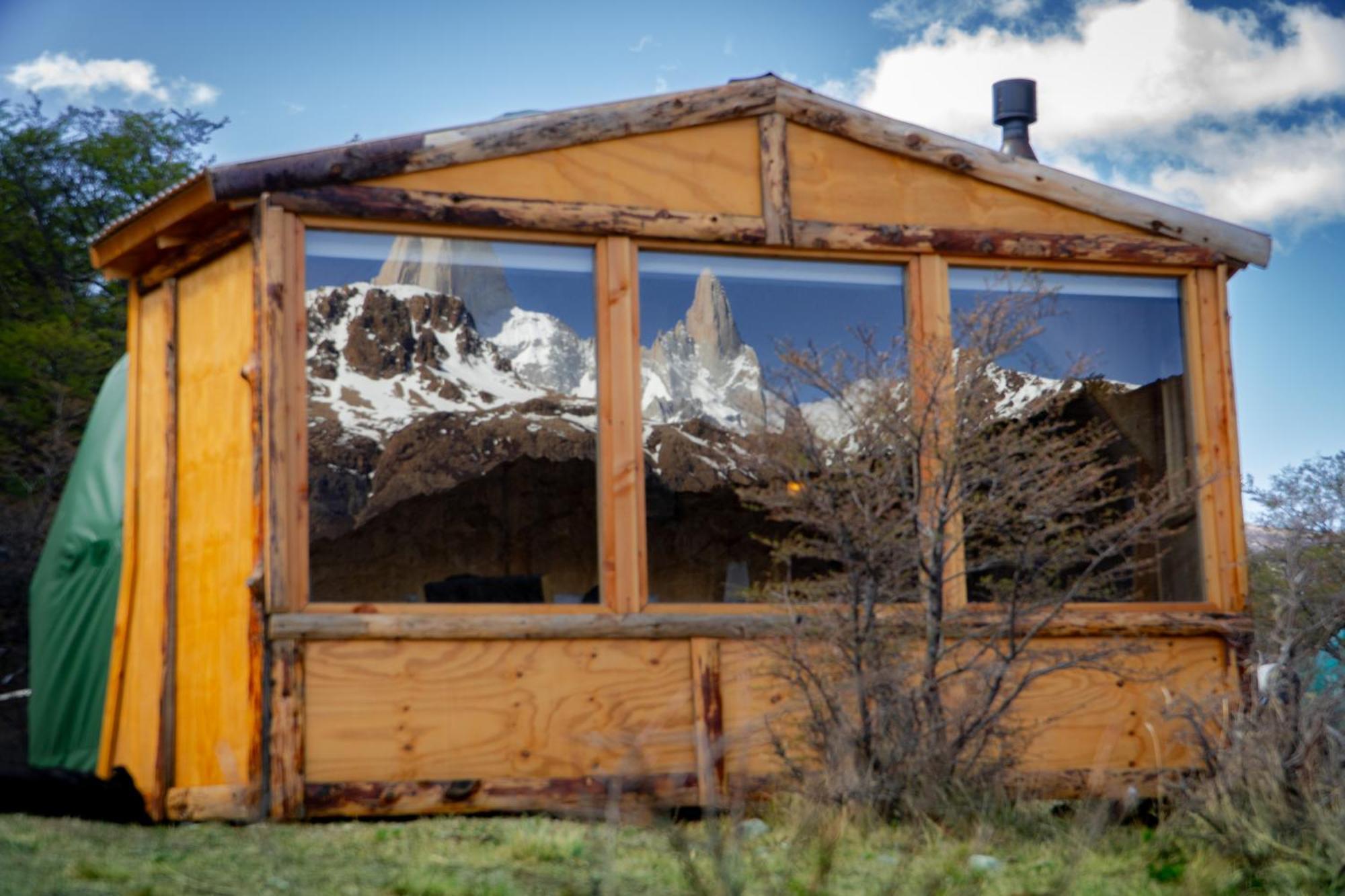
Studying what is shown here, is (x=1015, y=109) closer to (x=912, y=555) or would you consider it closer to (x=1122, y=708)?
(x=1122, y=708)

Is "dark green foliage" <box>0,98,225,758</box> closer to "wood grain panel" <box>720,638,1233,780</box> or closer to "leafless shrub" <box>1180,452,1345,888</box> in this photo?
"wood grain panel" <box>720,638,1233,780</box>

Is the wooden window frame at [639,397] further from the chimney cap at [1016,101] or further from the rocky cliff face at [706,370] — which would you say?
the chimney cap at [1016,101]

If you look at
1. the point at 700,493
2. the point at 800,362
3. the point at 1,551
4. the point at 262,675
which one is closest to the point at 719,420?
the point at 700,493

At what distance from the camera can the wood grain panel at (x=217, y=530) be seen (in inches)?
270

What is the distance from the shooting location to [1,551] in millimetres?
14477

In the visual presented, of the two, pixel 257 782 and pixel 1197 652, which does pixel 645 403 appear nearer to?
pixel 257 782

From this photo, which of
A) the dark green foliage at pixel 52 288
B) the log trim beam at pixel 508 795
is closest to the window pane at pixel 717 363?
the log trim beam at pixel 508 795

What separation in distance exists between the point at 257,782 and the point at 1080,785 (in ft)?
12.5

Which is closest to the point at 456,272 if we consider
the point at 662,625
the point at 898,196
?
the point at 662,625

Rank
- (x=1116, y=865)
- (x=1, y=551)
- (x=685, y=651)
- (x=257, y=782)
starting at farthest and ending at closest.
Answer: (x=1, y=551) < (x=685, y=651) < (x=257, y=782) < (x=1116, y=865)

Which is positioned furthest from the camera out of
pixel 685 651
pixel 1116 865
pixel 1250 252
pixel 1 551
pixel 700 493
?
pixel 1 551

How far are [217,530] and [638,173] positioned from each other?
2551 mm

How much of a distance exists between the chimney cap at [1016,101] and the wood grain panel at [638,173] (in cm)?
270

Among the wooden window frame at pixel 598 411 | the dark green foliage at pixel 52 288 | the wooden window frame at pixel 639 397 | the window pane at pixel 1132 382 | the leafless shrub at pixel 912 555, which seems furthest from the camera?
the dark green foliage at pixel 52 288
